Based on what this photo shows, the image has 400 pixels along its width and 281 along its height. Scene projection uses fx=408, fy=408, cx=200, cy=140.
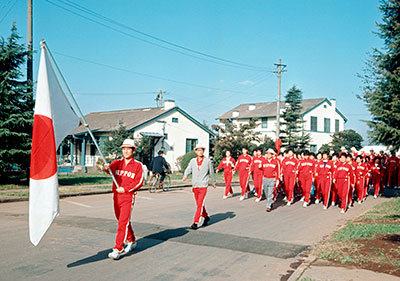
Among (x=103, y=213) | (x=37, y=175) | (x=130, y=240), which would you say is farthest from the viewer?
(x=103, y=213)

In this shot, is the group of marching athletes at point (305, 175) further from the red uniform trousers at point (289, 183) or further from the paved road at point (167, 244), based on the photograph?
the paved road at point (167, 244)

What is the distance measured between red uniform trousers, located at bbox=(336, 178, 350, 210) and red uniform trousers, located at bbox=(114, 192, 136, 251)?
346 inches

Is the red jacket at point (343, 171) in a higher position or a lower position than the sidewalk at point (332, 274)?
higher

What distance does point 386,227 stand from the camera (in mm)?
9539

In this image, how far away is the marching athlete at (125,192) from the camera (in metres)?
6.72

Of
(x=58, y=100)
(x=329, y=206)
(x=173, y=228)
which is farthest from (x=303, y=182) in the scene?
(x=58, y=100)

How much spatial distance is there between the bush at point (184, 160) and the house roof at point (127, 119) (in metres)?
4.16

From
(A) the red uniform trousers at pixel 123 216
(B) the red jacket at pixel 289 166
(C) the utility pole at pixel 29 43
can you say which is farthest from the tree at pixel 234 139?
(A) the red uniform trousers at pixel 123 216

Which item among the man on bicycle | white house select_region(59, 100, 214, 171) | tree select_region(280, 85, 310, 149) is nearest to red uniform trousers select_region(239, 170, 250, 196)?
the man on bicycle

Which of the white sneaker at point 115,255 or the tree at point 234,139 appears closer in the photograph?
the white sneaker at point 115,255

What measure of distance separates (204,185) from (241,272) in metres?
3.70

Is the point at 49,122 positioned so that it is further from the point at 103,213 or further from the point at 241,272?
the point at 103,213

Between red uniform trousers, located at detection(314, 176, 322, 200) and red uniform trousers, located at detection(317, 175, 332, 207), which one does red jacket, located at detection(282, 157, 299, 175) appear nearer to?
red uniform trousers, located at detection(314, 176, 322, 200)

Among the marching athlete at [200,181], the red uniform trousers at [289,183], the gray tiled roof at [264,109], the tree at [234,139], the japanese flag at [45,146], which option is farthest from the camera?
the gray tiled roof at [264,109]
